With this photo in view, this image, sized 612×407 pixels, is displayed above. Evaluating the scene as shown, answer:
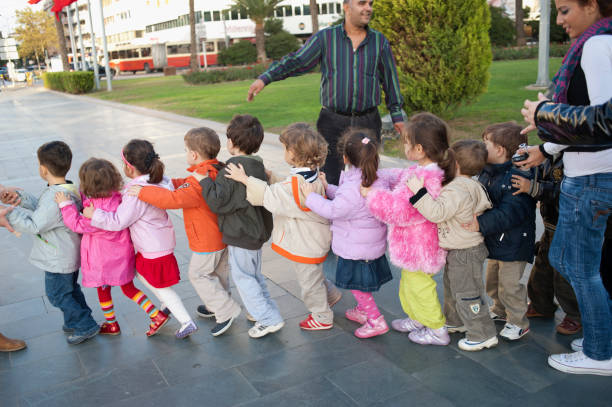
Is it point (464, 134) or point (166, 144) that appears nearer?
point (464, 134)

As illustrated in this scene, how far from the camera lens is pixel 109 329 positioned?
137 inches

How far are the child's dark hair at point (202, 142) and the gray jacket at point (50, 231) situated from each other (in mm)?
784

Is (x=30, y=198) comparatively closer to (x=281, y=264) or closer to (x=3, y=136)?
(x=281, y=264)

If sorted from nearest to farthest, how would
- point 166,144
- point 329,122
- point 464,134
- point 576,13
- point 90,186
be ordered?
point 576,13 < point 90,186 < point 329,122 < point 464,134 < point 166,144

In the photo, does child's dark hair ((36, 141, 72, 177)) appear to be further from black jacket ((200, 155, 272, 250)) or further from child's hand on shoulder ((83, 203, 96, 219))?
black jacket ((200, 155, 272, 250))

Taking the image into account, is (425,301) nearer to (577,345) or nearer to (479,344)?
(479,344)

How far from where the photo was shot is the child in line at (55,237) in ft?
10.3

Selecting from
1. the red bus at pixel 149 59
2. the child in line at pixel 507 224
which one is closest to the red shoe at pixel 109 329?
the child in line at pixel 507 224

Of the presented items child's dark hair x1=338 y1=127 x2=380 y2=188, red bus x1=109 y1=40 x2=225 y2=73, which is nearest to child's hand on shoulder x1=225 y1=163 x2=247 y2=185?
child's dark hair x1=338 y1=127 x2=380 y2=188

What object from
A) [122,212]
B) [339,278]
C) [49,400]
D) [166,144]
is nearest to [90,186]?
[122,212]

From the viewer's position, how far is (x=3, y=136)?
1427 cm

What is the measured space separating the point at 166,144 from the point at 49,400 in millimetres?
9082

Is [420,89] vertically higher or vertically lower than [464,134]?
higher

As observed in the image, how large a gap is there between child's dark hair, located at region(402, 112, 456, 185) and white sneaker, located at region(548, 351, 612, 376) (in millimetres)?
1090
